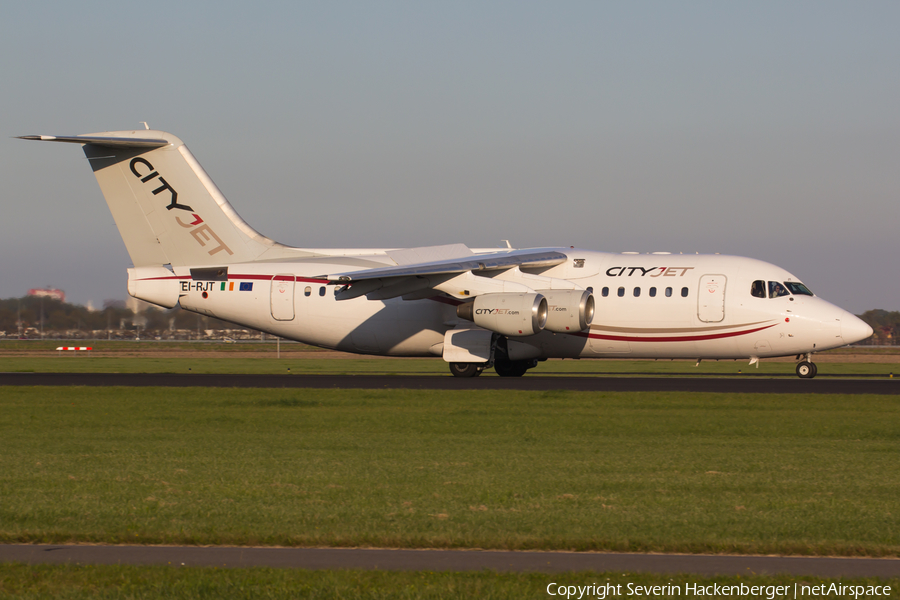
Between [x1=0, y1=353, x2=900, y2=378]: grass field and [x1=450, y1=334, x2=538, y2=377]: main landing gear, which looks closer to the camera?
[x1=450, y1=334, x2=538, y2=377]: main landing gear

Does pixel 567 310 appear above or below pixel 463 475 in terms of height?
above

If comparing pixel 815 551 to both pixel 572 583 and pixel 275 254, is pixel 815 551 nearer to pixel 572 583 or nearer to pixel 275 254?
pixel 572 583

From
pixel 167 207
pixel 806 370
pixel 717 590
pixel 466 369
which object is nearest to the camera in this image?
pixel 717 590

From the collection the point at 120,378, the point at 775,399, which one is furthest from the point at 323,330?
the point at 775,399

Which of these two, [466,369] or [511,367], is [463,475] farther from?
[511,367]

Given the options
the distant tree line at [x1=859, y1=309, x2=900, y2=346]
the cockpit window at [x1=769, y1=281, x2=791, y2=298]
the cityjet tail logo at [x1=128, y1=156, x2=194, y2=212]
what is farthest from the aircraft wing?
the distant tree line at [x1=859, y1=309, x2=900, y2=346]

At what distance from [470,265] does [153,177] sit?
11666mm

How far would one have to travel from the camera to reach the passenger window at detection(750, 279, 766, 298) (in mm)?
28172

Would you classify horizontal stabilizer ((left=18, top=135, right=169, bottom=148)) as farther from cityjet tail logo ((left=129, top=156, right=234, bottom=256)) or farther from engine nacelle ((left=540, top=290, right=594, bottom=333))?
engine nacelle ((left=540, top=290, right=594, bottom=333))

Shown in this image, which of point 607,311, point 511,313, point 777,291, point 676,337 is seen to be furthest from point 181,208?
point 777,291

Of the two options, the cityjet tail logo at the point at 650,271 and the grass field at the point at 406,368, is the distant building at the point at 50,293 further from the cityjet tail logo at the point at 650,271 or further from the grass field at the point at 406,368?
the cityjet tail logo at the point at 650,271

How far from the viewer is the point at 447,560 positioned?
24.5ft

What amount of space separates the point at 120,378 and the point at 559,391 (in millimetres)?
14664

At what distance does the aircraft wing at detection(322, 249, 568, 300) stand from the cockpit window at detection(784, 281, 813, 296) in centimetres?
687
